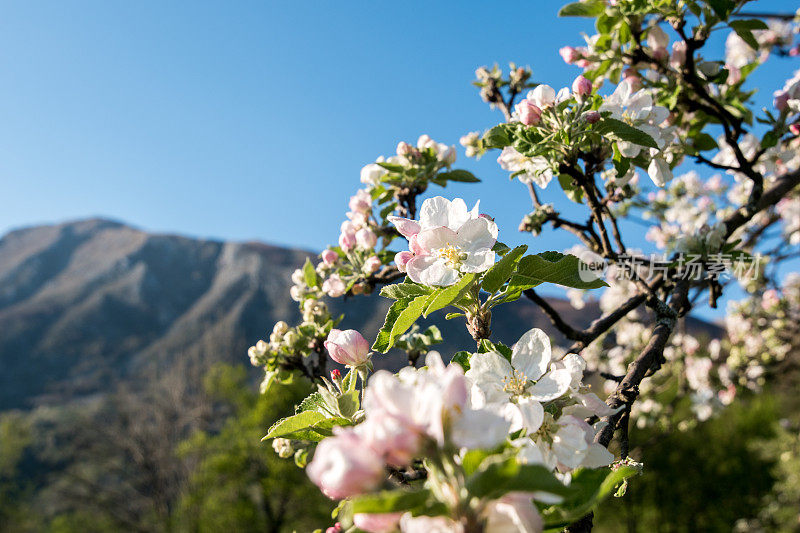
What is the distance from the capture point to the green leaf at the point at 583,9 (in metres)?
1.80

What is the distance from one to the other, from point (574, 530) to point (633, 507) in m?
16.8

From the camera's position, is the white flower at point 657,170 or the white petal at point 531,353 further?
the white flower at point 657,170

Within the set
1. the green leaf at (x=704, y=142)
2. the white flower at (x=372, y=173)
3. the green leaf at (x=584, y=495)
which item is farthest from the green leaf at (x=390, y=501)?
the green leaf at (x=704, y=142)

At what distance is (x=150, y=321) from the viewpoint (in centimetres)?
6806

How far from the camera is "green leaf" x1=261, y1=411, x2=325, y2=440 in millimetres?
857

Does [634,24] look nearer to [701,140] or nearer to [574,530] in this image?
[701,140]

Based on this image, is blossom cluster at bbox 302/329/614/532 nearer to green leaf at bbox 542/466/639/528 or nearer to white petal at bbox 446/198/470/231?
green leaf at bbox 542/466/639/528

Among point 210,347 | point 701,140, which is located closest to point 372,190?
point 701,140

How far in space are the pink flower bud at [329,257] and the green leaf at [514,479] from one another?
4.05ft

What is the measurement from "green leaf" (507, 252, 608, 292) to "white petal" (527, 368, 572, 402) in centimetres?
18

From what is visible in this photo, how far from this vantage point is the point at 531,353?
88 centimetres

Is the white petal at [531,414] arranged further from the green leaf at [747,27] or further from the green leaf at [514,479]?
the green leaf at [747,27]

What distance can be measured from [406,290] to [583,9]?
1.50m

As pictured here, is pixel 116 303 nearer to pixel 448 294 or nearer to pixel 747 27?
pixel 747 27
